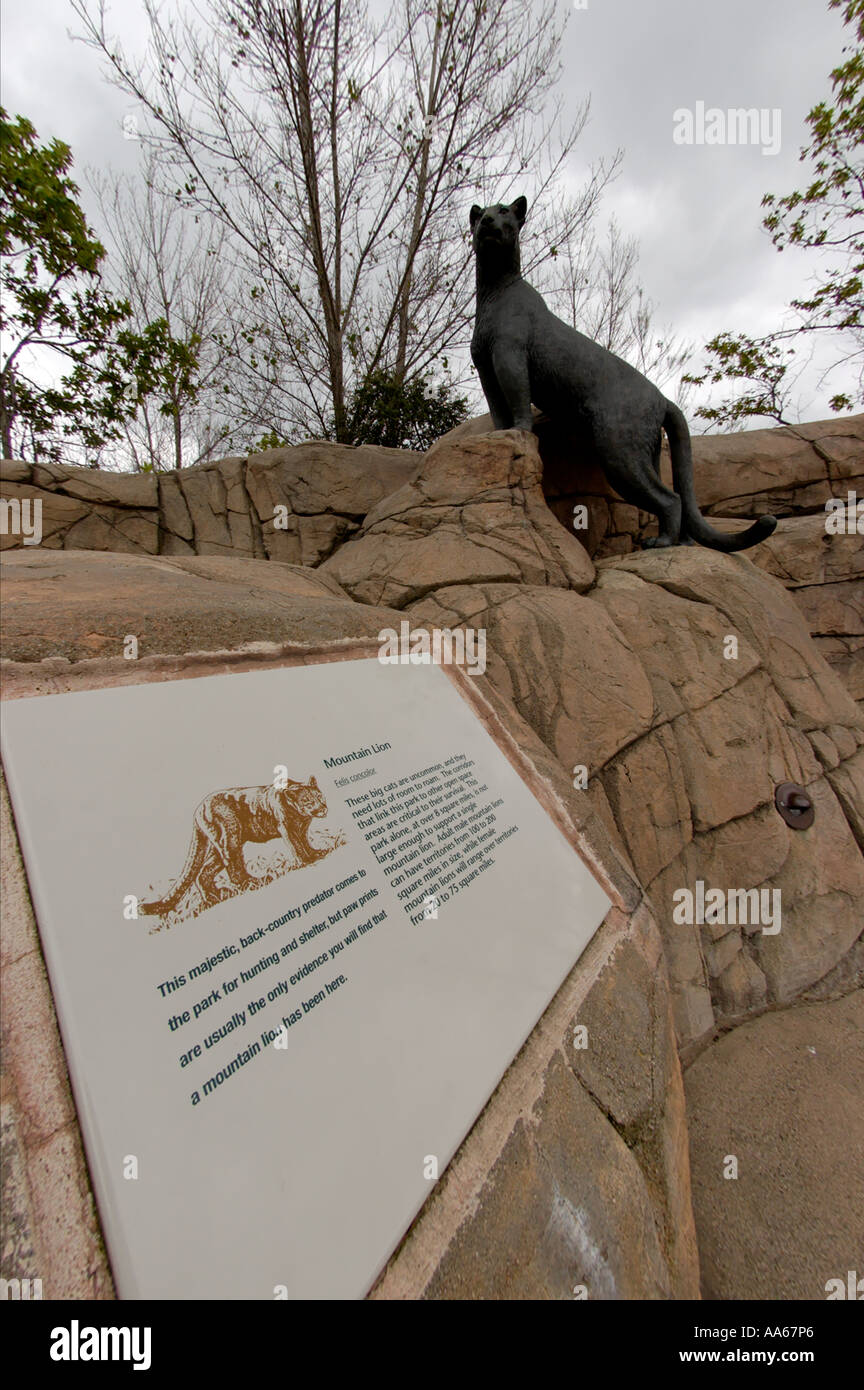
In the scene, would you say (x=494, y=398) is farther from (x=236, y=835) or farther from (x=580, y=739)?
(x=236, y=835)

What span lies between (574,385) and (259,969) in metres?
3.58

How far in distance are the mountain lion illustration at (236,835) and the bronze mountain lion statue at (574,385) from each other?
3.02 m

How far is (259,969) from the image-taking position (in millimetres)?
711

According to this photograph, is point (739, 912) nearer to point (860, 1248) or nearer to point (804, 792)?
point (804, 792)

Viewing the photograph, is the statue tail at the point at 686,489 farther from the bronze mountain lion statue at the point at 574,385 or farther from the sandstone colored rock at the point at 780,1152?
the sandstone colored rock at the point at 780,1152

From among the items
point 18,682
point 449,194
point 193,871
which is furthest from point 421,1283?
point 449,194

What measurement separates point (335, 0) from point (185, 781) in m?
9.01

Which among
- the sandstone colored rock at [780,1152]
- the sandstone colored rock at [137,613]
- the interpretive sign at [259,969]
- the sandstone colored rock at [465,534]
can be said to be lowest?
the sandstone colored rock at [780,1152]

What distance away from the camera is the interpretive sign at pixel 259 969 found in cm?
56

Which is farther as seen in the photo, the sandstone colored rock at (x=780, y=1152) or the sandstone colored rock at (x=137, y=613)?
the sandstone colored rock at (x=780, y=1152)

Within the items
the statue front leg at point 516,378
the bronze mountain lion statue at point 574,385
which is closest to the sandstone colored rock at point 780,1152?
the bronze mountain lion statue at point 574,385

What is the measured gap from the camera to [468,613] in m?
2.46

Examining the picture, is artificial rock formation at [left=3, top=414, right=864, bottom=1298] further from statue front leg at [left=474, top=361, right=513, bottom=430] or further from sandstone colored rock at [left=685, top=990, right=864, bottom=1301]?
statue front leg at [left=474, top=361, right=513, bottom=430]

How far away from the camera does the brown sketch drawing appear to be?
0.71 metres
